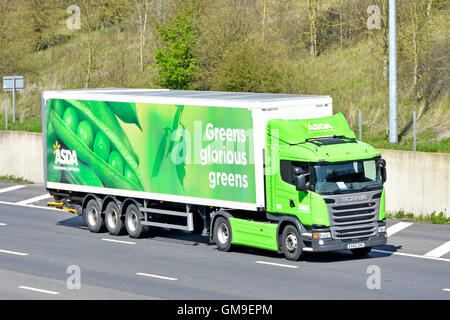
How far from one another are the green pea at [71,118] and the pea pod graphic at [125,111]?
1485 mm

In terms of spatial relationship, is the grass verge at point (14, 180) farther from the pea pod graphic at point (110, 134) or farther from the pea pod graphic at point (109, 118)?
the pea pod graphic at point (109, 118)

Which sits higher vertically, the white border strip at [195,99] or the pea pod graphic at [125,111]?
the white border strip at [195,99]

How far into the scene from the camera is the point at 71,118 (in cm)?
2608

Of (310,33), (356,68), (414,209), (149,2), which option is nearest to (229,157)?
(414,209)

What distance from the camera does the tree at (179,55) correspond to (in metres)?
44.3

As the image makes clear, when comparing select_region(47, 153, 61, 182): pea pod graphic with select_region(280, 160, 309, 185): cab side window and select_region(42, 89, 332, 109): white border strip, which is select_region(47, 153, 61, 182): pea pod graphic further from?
select_region(280, 160, 309, 185): cab side window

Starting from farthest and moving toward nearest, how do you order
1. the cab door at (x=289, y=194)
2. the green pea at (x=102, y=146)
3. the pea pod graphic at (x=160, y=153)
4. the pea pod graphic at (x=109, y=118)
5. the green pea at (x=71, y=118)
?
1. the green pea at (x=71, y=118)
2. the green pea at (x=102, y=146)
3. the pea pod graphic at (x=109, y=118)
4. the pea pod graphic at (x=160, y=153)
5. the cab door at (x=289, y=194)

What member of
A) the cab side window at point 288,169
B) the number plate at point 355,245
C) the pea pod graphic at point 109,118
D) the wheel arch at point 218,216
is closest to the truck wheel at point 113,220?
the pea pod graphic at point 109,118

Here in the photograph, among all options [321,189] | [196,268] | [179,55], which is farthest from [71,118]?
[179,55]

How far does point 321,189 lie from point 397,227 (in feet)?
22.9

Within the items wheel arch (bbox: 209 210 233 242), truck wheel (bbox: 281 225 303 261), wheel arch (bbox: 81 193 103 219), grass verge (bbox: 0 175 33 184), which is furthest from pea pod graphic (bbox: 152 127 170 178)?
grass verge (bbox: 0 175 33 184)

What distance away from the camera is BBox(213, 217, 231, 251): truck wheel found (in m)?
22.4

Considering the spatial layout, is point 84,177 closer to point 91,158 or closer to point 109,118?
point 91,158

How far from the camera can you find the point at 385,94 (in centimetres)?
3997
